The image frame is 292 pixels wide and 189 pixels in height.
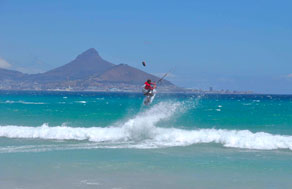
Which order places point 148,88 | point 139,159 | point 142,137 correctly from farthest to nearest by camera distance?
1. point 142,137
2. point 148,88
3. point 139,159

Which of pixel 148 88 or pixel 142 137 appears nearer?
pixel 148 88

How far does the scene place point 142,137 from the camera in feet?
81.4

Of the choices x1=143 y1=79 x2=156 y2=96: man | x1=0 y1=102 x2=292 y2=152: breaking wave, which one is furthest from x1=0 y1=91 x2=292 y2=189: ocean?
x1=143 y1=79 x2=156 y2=96: man

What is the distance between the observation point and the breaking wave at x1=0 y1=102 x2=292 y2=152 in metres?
21.6

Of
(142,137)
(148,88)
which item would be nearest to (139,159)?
(148,88)

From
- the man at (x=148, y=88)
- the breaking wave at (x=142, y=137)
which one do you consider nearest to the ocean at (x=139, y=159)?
the breaking wave at (x=142, y=137)

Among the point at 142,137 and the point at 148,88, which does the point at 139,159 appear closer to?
the point at 148,88

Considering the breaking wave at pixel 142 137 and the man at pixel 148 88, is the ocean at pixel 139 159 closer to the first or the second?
the breaking wave at pixel 142 137

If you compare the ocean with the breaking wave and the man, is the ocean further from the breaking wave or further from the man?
the man

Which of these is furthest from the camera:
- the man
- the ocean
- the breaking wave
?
the man

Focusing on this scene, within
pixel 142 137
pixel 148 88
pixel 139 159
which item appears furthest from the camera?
pixel 142 137

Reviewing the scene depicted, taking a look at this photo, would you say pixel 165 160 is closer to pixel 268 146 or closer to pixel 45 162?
pixel 45 162

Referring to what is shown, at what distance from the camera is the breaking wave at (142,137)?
70.9 feet

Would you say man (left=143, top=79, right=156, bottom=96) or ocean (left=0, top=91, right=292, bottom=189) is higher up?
man (left=143, top=79, right=156, bottom=96)
